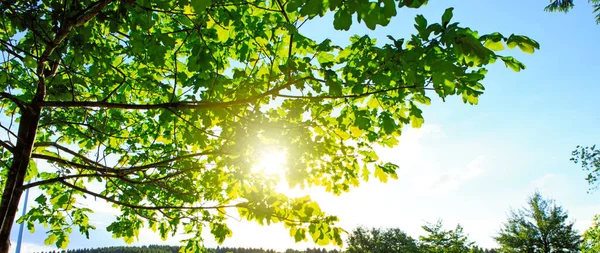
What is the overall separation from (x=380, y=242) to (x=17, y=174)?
38.7 metres

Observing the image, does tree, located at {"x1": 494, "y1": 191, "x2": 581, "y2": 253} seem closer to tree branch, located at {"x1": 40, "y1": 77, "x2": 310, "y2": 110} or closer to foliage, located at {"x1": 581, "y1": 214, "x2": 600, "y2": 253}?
foliage, located at {"x1": 581, "y1": 214, "x2": 600, "y2": 253}

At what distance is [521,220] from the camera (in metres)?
31.3

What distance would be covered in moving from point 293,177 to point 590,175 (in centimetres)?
2572

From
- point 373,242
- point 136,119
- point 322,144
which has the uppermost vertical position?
point 136,119

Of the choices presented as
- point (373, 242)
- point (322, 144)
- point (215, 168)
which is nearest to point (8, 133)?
point (215, 168)

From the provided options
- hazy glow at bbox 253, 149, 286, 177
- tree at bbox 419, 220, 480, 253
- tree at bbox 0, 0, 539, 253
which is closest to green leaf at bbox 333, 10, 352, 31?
tree at bbox 0, 0, 539, 253

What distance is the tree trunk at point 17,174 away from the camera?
11.3ft

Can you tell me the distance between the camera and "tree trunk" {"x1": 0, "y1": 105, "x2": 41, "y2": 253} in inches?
135

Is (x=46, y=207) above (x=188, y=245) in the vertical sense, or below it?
above

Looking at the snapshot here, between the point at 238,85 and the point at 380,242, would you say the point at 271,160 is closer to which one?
the point at 238,85

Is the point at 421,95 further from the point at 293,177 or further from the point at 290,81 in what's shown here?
the point at 293,177

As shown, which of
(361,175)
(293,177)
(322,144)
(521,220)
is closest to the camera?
(293,177)

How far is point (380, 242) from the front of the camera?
3772 centimetres

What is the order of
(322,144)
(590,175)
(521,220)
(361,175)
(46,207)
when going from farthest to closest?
1. (521,220)
2. (590,175)
3. (46,207)
4. (361,175)
5. (322,144)
